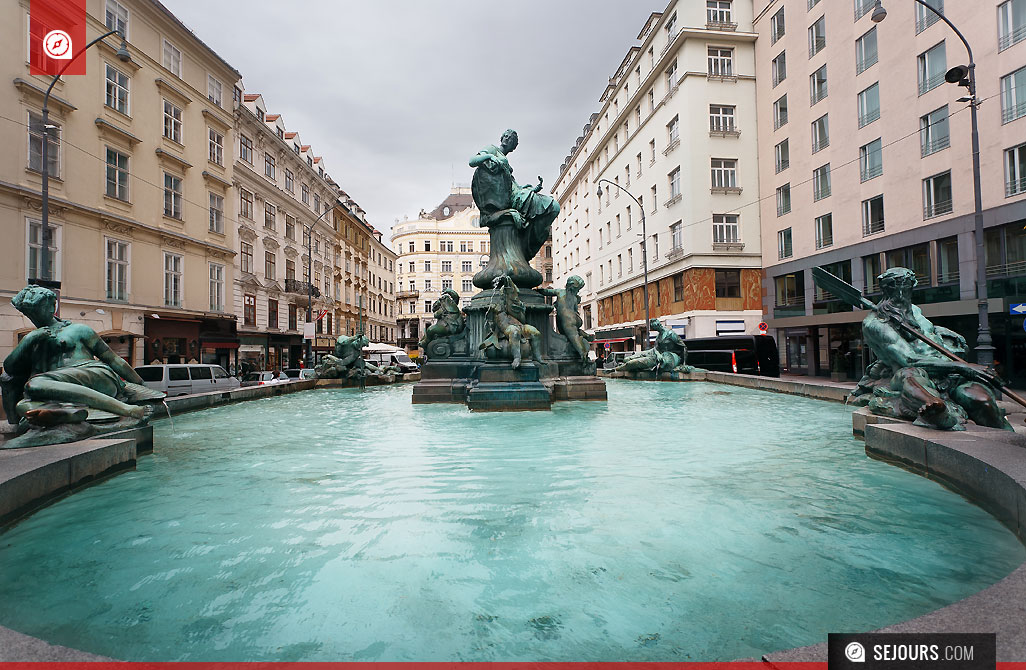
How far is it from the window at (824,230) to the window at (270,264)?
34.0 m

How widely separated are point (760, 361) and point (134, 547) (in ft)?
72.3

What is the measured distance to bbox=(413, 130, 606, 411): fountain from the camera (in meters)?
10.3

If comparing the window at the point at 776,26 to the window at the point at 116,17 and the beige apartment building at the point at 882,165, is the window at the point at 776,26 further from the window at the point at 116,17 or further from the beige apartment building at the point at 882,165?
the window at the point at 116,17

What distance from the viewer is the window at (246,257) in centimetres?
3260

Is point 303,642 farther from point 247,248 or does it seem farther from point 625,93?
point 625,93

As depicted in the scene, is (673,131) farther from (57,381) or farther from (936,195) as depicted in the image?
(57,381)

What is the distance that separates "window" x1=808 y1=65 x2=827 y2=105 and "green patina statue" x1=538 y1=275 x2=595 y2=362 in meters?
23.6

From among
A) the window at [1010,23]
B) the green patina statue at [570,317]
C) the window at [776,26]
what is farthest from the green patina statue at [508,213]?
the window at [776,26]

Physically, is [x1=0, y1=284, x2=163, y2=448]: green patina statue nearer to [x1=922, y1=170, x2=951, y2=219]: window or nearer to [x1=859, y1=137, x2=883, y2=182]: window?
[x1=922, y1=170, x2=951, y2=219]: window

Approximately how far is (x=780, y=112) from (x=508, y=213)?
87.4 feet

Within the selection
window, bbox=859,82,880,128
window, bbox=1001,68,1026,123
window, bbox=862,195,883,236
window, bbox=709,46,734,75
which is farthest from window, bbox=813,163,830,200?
window, bbox=709,46,734,75

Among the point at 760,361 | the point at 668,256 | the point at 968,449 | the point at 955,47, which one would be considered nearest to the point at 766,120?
the point at 668,256

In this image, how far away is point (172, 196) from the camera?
2670 centimetres

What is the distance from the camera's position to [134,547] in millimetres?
3004
